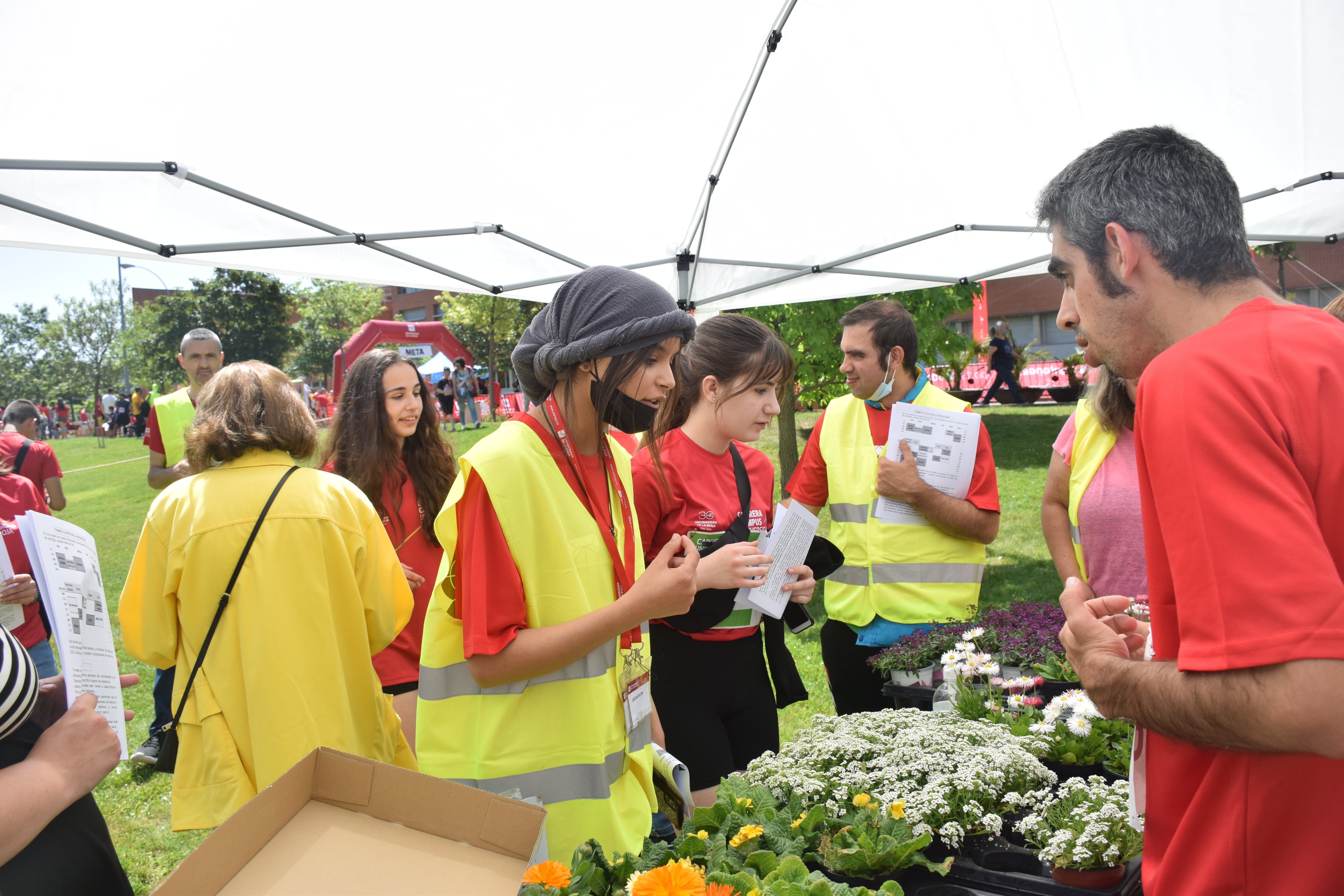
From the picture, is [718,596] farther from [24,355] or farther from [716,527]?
[24,355]

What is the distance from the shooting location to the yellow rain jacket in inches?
99.9

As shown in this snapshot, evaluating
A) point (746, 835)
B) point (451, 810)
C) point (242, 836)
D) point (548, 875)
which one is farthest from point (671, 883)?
point (242, 836)

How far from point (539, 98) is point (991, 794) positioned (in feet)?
12.2

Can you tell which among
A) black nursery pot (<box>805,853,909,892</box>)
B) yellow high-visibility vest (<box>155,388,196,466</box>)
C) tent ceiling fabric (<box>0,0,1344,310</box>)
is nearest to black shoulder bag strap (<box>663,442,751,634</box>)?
black nursery pot (<box>805,853,909,892</box>)

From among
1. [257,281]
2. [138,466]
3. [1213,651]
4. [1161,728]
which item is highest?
[257,281]

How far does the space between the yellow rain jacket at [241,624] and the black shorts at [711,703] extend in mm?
1085

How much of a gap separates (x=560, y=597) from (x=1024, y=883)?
1.15 m

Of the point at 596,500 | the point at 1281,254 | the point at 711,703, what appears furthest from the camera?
the point at 1281,254

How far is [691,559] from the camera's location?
193 centimetres

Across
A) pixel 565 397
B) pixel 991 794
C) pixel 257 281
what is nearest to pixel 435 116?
pixel 565 397

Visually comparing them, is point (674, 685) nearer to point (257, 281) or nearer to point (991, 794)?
point (991, 794)

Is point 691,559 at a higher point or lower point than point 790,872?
higher

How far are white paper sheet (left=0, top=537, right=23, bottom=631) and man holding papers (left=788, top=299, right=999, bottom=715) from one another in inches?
118

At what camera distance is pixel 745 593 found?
9.46 ft
